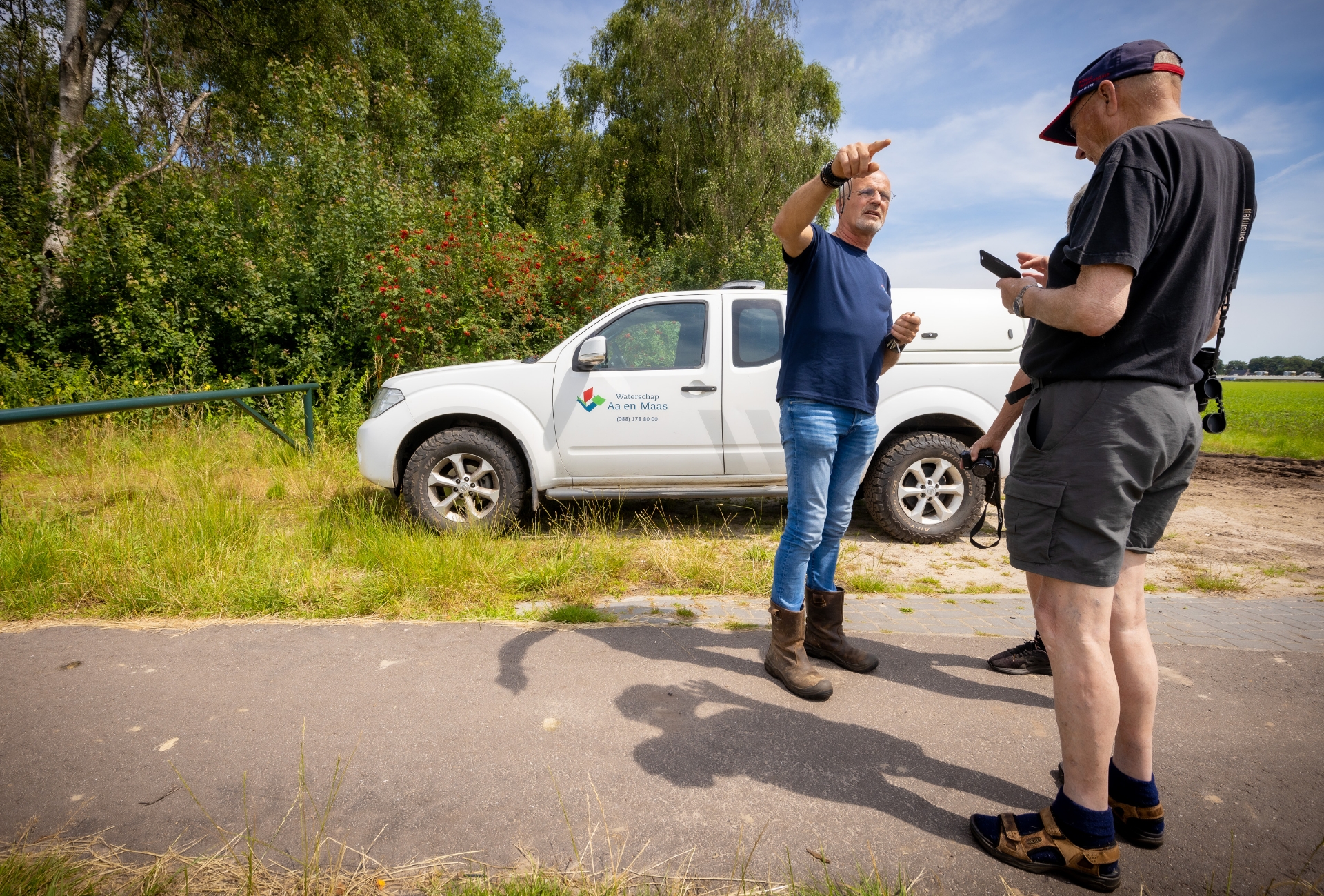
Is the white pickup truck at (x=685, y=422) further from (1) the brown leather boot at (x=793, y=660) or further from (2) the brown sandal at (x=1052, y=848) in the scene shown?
(2) the brown sandal at (x=1052, y=848)

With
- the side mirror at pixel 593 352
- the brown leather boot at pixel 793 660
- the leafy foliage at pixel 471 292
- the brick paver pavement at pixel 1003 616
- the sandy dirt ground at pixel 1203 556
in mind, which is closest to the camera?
the brown leather boot at pixel 793 660

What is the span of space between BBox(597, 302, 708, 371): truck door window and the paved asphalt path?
97.7 inches

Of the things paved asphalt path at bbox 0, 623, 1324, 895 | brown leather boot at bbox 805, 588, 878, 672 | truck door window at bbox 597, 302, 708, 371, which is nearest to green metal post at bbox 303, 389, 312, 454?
truck door window at bbox 597, 302, 708, 371

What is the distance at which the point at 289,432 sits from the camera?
8.42 meters

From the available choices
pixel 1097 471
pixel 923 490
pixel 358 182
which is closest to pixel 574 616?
pixel 1097 471

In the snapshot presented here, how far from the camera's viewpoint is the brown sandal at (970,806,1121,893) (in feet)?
5.64

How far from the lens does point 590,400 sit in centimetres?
513

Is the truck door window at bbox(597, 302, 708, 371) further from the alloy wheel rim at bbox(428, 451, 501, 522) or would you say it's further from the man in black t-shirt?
the man in black t-shirt

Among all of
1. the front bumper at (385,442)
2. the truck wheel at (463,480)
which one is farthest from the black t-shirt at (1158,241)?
the front bumper at (385,442)

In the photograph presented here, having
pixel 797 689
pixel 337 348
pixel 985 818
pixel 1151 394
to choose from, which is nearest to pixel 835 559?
pixel 797 689

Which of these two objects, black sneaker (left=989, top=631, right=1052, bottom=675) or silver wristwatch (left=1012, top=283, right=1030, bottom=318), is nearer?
silver wristwatch (left=1012, top=283, right=1030, bottom=318)

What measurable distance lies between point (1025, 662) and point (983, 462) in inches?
45.5

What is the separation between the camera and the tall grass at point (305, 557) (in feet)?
11.9

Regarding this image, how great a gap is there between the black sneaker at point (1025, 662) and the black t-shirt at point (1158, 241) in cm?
174
